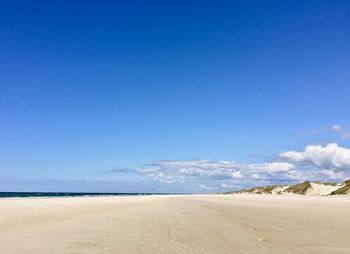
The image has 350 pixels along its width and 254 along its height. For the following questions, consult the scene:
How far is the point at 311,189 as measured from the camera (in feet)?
238

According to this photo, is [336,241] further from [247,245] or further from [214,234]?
[214,234]

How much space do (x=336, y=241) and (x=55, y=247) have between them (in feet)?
28.6

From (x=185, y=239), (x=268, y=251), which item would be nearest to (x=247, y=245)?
(x=268, y=251)

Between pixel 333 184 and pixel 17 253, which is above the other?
pixel 333 184

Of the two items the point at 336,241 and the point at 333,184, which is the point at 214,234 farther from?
the point at 333,184

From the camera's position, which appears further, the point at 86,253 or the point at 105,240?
the point at 105,240

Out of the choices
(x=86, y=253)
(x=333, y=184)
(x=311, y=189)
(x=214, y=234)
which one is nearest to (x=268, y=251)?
(x=214, y=234)

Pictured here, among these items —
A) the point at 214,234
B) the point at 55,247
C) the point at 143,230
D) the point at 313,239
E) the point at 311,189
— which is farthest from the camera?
the point at 311,189

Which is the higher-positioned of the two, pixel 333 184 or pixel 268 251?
pixel 333 184

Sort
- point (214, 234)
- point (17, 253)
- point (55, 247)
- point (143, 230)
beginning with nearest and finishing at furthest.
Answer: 1. point (17, 253)
2. point (55, 247)
3. point (214, 234)
4. point (143, 230)

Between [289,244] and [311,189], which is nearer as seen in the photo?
[289,244]

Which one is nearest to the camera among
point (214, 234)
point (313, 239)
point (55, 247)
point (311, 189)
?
point (55, 247)

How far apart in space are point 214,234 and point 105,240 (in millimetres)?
4096

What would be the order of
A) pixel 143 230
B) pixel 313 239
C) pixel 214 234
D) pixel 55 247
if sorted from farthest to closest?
1. pixel 143 230
2. pixel 214 234
3. pixel 313 239
4. pixel 55 247
